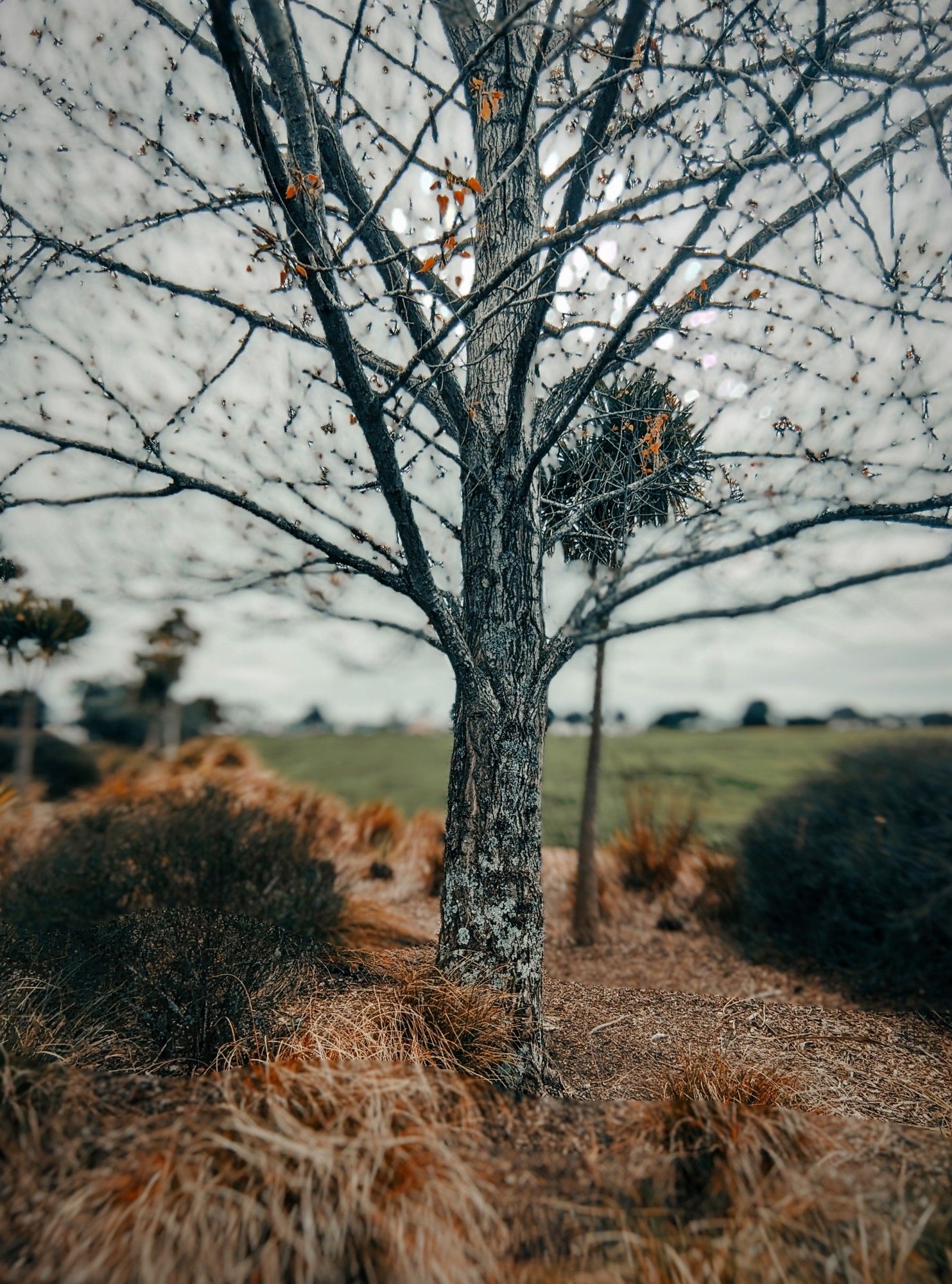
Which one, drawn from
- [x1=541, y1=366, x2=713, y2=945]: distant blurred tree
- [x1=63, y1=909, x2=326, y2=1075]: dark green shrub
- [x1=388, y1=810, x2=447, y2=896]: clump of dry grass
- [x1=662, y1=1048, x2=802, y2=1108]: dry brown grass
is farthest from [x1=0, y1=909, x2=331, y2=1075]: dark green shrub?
[x1=388, y1=810, x2=447, y2=896]: clump of dry grass


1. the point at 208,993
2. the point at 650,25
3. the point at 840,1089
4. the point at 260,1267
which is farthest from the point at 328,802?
the point at 650,25

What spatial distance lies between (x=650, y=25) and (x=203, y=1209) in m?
4.17

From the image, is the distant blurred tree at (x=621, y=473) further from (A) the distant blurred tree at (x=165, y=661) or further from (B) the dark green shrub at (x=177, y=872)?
(A) the distant blurred tree at (x=165, y=661)

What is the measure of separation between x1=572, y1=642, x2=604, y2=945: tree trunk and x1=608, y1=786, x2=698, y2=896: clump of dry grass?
40.9 inches

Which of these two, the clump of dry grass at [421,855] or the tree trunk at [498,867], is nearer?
the tree trunk at [498,867]

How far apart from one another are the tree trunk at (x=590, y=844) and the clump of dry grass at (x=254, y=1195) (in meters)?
3.93

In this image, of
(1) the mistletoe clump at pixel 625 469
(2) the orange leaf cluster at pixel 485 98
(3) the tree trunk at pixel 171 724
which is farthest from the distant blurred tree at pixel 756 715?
(2) the orange leaf cluster at pixel 485 98

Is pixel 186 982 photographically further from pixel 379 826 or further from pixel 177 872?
pixel 379 826

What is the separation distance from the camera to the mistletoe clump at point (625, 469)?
366 centimetres

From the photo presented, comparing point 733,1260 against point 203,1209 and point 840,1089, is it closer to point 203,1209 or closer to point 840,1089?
point 203,1209

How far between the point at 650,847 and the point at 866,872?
8.04 feet

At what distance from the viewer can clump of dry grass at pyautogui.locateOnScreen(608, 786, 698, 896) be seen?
7.27 m

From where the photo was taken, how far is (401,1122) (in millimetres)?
2424

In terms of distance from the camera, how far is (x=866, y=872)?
17.0 ft
